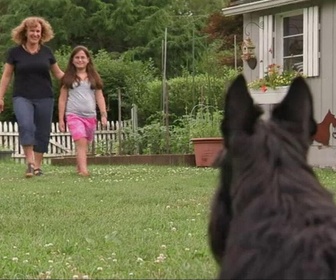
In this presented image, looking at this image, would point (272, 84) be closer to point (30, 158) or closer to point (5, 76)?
point (30, 158)

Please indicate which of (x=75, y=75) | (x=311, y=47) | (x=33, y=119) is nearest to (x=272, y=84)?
(x=311, y=47)

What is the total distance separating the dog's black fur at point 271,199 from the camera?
6.48 ft

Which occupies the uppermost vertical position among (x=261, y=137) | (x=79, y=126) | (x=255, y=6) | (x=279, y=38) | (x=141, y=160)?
(x=255, y=6)

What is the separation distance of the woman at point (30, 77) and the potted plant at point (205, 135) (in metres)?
2.97

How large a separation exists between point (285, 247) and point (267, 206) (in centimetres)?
12

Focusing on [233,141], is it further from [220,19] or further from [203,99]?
[220,19]

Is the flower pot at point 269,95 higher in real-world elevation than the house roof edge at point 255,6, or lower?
lower

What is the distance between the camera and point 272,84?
14070mm

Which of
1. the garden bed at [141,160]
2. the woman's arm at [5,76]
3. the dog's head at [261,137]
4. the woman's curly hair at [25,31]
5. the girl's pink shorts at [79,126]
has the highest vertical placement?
the woman's curly hair at [25,31]

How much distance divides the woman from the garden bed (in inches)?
196

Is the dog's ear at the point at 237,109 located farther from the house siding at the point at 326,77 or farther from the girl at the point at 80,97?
the house siding at the point at 326,77

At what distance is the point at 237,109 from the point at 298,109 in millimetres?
183

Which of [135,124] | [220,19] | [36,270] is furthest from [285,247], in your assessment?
[220,19]

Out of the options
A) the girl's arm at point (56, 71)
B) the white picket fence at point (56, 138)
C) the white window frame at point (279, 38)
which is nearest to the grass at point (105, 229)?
the girl's arm at point (56, 71)
